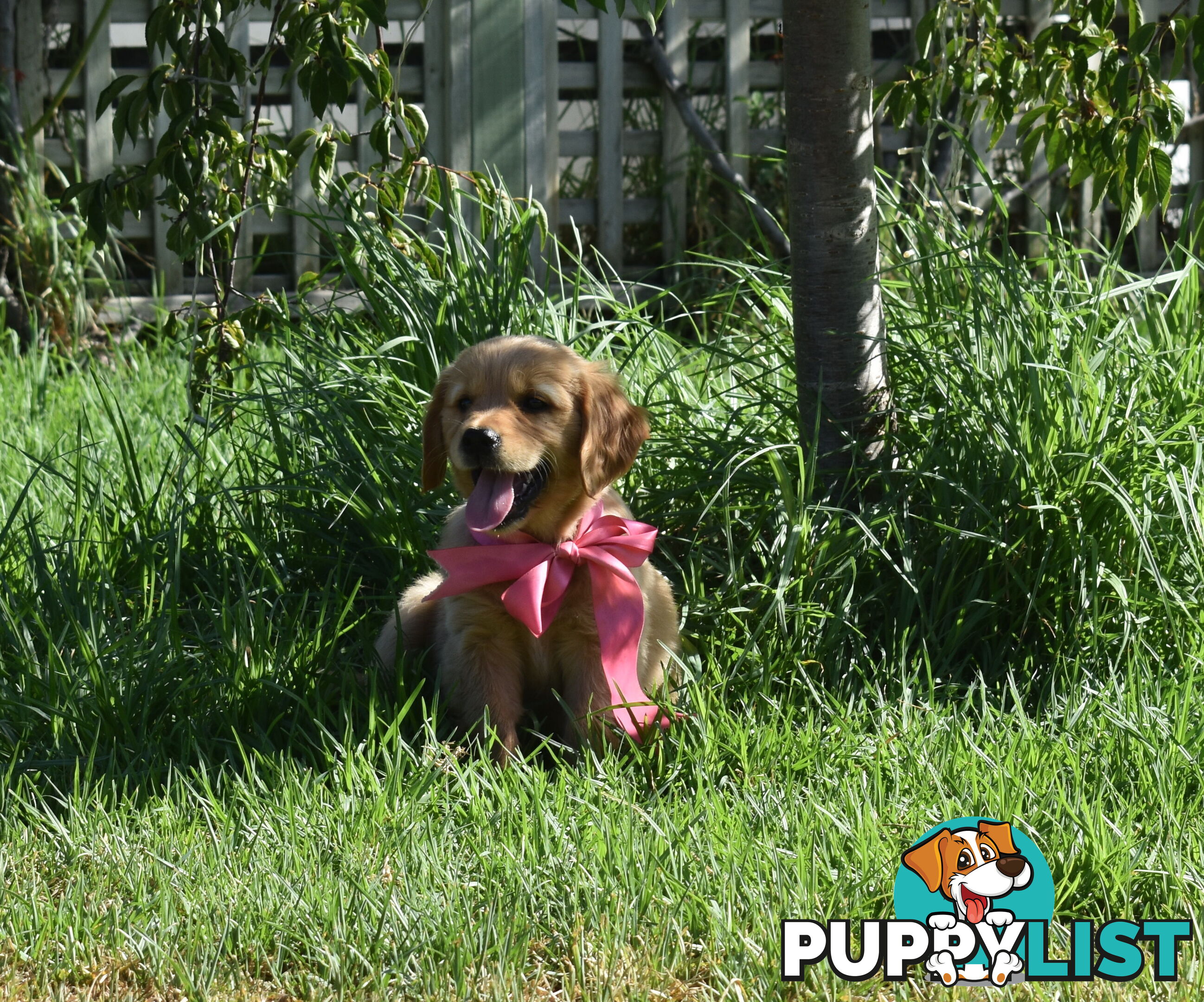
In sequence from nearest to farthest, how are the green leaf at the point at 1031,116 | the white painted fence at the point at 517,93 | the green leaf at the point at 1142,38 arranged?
the green leaf at the point at 1142,38
the green leaf at the point at 1031,116
the white painted fence at the point at 517,93

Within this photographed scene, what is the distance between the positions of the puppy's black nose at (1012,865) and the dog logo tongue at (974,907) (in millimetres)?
68

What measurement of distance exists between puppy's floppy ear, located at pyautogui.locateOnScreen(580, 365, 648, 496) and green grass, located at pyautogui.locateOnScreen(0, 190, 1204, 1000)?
467 millimetres

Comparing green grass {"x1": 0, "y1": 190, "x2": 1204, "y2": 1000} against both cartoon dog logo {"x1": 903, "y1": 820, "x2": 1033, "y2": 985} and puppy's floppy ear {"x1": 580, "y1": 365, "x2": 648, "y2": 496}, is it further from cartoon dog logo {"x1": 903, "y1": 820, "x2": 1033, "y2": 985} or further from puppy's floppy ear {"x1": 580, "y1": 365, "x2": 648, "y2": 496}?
puppy's floppy ear {"x1": 580, "y1": 365, "x2": 648, "y2": 496}

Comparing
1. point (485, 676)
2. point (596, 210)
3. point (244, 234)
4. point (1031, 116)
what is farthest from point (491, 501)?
point (596, 210)

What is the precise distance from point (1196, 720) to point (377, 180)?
2595 millimetres

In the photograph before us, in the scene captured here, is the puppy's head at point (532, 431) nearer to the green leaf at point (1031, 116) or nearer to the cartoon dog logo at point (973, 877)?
the cartoon dog logo at point (973, 877)

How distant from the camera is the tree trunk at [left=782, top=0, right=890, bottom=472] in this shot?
2977 millimetres

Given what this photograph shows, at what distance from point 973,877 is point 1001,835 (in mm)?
116

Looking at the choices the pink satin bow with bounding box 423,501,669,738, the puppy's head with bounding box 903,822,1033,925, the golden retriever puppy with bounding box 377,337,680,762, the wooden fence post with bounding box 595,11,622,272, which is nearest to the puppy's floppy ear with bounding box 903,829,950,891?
the puppy's head with bounding box 903,822,1033,925

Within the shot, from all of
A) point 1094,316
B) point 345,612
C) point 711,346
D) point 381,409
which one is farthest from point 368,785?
point 1094,316

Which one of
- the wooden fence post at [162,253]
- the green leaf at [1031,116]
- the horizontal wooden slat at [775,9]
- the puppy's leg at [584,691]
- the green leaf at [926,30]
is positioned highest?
the horizontal wooden slat at [775,9]

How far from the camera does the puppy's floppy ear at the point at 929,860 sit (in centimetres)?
210

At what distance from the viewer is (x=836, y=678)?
2928mm

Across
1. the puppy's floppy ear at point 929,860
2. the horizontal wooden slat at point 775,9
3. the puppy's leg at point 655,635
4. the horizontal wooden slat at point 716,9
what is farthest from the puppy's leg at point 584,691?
the horizontal wooden slat at point 716,9
